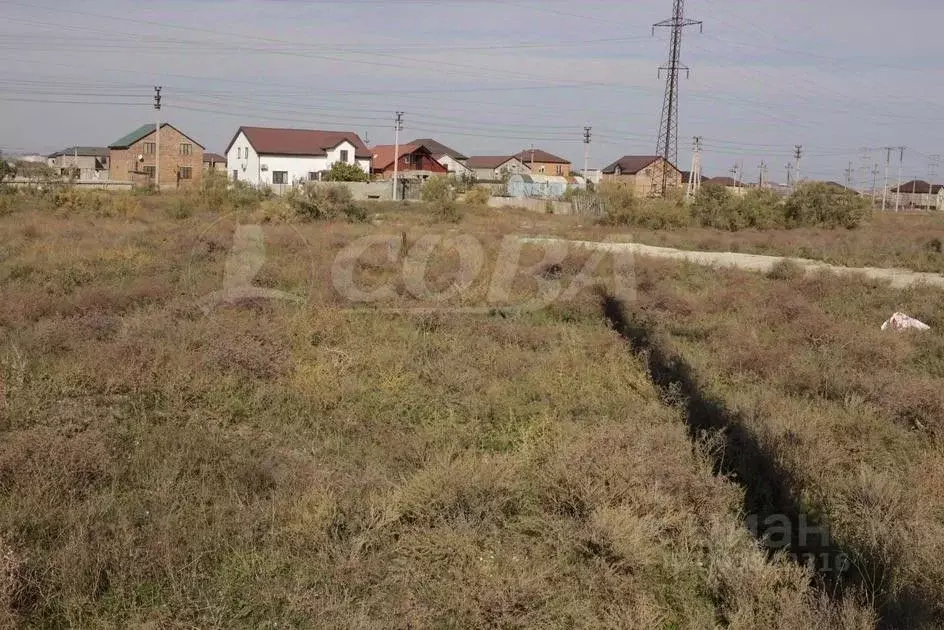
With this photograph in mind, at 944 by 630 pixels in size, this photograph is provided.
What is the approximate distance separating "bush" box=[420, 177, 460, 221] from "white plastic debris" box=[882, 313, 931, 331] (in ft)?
60.0

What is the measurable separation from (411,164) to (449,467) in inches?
2168

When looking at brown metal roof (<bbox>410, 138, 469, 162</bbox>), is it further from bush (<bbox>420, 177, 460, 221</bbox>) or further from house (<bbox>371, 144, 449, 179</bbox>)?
bush (<bbox>420, 177, 460, 221</bbox>)

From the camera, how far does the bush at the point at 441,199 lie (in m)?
27.6

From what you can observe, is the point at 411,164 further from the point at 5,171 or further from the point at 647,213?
the point at 647,213

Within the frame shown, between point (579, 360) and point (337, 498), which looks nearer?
point (337, 498)

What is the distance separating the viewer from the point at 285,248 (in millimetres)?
14484

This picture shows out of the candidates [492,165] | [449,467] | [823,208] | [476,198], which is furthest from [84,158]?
[449,467]

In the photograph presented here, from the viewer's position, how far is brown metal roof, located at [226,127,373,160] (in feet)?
179

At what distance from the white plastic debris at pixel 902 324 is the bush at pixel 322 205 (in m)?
16.2

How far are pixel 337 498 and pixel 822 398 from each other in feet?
15.7

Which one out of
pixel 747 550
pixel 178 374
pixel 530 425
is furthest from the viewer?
pixel 178 374

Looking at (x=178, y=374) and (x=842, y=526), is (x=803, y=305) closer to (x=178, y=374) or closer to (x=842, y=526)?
(x=842, y=526)

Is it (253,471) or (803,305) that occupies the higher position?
(803,305)

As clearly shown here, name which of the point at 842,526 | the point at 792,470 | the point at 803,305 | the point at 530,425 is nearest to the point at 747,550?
the point at 842,526
